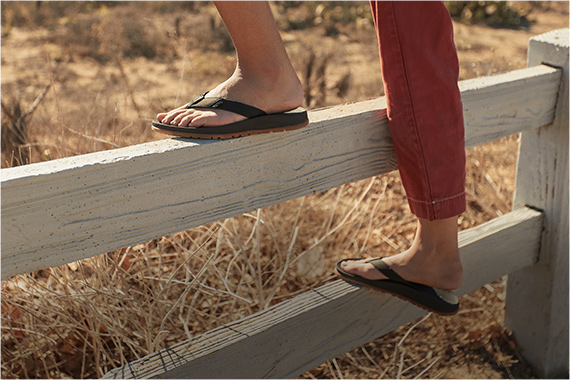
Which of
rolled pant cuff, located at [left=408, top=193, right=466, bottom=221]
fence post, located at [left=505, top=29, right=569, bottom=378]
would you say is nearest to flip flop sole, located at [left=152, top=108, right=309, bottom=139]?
rolled pant cuff, located at [left=408, top=193, right=466, bottom=221]

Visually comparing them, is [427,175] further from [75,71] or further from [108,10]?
[108,10]

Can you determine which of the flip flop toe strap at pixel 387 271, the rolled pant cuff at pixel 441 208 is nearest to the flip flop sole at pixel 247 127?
the rolled pant cuff at pixel 441 208

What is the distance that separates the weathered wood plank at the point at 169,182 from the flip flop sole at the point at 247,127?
2 cm

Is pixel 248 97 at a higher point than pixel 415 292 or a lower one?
higher

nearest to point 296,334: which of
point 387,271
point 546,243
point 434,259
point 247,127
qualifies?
point 387,271

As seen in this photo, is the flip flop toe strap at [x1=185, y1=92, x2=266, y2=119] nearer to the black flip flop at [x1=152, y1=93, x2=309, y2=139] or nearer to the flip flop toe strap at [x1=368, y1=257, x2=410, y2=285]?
the black flip flop at [x1=152, y1=93, x2=309, y2=139]

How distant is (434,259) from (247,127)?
0.64 metres

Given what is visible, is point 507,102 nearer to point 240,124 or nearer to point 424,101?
point 424,101

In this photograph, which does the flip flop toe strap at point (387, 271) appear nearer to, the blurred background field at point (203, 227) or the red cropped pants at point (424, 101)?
the red cropped pants at point (424, 101)

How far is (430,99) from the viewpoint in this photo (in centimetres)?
139

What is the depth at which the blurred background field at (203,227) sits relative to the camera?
178 cm

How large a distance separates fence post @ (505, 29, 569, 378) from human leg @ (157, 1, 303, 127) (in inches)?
39.5

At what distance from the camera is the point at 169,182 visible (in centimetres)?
118

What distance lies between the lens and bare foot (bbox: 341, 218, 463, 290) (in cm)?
154
